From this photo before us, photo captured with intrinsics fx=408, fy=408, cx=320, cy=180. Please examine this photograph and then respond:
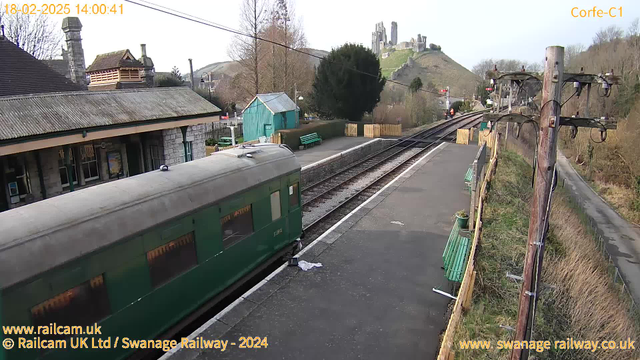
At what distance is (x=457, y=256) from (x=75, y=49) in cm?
2137

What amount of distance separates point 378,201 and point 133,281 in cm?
974

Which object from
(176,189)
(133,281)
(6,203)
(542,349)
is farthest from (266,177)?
(6,203)

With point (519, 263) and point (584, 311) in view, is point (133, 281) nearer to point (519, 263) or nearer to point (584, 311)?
point (519, 263)

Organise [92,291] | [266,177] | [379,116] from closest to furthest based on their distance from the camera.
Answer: [92,291]
[266,177]
[379,116]

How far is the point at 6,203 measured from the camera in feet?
33.4

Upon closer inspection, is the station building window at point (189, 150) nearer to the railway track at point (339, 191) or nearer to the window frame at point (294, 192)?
the railway track at point (339, 191)

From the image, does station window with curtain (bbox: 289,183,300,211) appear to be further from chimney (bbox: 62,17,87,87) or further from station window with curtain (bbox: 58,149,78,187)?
chimney (bbox: 62,17,87,87)

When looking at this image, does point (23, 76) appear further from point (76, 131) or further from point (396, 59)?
point (396, 59)

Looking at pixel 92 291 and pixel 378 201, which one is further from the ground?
pixel 92 291

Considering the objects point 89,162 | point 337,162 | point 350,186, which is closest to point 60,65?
point 337,162

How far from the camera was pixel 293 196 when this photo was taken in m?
9.77

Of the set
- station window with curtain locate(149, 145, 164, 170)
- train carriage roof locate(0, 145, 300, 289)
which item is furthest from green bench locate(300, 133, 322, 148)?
train carriage roof locate(0, 145, 300, 289)

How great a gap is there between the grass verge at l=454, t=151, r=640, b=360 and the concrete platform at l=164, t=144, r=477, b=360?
0.75m

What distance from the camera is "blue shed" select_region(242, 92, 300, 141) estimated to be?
2683cm
